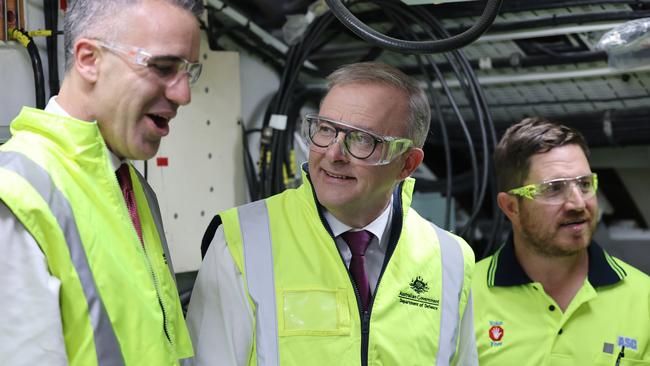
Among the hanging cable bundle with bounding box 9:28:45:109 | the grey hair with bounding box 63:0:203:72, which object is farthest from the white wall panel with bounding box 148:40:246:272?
the grey hair with bounding box 63:0:203:72

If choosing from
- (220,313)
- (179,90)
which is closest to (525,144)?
(220,313)

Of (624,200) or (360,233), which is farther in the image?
(624,200)

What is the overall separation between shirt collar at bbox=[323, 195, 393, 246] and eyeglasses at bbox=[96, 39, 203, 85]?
1.84ft

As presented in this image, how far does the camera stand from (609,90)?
2947mm

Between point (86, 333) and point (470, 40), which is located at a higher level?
point (470, 40)

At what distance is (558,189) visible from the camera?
2.43 metres

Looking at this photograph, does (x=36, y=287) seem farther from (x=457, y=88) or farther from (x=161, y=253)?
(x=457, y=88)

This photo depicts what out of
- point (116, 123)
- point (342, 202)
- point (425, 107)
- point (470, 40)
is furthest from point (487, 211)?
point (116, 123)

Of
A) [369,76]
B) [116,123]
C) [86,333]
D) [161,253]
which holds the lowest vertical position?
[86,333]

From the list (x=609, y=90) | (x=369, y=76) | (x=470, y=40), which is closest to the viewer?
(x=470, y=40)

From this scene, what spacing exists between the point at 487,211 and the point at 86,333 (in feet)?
9.20

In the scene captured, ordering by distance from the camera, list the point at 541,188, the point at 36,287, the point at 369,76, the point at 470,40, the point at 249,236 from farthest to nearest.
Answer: the point at 541,188 < the point at 369,76 < the point at 249,236 < the point at 470,40 < the point at 36,287

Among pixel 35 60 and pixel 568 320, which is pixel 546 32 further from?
pixel 35 60

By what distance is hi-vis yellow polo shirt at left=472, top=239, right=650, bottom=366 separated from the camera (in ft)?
7.52
